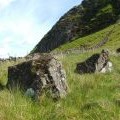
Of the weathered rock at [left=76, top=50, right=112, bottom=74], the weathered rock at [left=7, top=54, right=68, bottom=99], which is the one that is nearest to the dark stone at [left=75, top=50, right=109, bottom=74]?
the weathered rock at [left=76, top=50, right=112, bottom=74]

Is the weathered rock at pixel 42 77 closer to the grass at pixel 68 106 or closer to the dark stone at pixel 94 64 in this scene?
the grass at pixel 68 106

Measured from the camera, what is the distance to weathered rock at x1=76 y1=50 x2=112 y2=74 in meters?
22.0

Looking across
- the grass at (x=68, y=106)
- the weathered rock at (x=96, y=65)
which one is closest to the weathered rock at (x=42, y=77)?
the grass at (x=68, y=106)

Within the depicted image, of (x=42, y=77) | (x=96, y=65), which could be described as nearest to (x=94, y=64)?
(x=96, y=65)

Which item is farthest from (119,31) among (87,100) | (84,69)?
(87,100)

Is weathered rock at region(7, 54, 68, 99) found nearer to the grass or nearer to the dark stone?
the grass

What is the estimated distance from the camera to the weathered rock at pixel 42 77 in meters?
Result: 12.8

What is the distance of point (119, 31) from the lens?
160 metres

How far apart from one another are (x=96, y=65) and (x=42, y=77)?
9.71 meters

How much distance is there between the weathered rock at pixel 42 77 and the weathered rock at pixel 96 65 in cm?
736

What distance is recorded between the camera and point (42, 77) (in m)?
13.1

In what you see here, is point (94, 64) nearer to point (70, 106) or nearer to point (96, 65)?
point (96, 65)

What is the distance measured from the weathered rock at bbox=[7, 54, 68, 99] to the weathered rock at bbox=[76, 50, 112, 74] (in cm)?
736

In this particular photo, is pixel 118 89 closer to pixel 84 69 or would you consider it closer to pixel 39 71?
pixel 39 71
